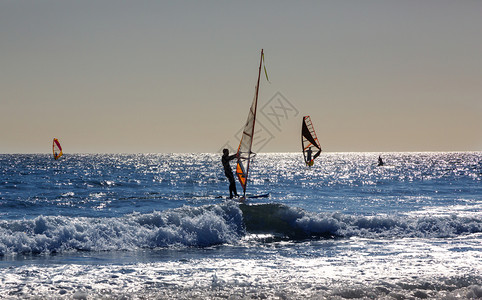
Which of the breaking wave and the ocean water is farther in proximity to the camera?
the breaking wave

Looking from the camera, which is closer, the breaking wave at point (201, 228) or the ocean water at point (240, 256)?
the ocean water at point (240, 256)

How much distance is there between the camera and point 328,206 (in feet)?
80.4

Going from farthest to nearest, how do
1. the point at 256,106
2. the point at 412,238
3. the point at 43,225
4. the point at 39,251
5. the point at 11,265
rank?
the point at 256,106 < the point at 412,238 < the point at 43,225 < the point at 39,251 < the point at 11,265

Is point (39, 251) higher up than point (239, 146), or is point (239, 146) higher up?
point (239, 146)

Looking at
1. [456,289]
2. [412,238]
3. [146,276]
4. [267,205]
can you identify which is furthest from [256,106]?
[456,289]

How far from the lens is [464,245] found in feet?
42.7

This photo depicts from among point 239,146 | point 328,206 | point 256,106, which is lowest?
point 328,206

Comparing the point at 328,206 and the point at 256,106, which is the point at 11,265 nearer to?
the point at 256,106

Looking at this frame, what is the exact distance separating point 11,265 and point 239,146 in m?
9.28

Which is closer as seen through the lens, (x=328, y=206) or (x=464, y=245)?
(x=464, y=245)

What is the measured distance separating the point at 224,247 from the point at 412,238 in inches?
228

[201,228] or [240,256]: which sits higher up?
[201,228]

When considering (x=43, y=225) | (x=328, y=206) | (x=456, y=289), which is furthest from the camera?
(x=328, y=206)

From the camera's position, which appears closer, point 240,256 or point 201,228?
point 240,256
